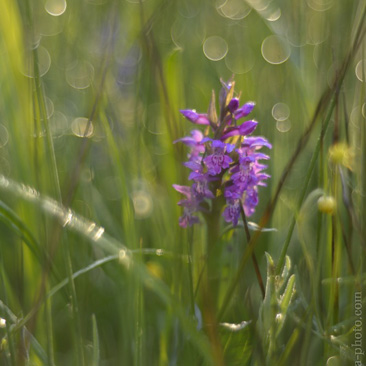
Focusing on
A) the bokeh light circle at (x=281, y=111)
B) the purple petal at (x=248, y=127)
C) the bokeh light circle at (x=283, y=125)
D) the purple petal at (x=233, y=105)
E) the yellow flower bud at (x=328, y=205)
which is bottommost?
the yellow flower bud at (x=328, y=205)

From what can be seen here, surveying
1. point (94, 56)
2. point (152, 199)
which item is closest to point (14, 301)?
point (152, 199)

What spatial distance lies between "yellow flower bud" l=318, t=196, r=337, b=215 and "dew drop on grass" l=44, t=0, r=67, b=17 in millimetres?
1830

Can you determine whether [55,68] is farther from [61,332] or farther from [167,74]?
[61,332]

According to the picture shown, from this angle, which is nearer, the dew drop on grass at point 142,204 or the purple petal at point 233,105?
the purple petal at point 233,105

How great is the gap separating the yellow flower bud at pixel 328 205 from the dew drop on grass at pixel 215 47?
1.40 metres

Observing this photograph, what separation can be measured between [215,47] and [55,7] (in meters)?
0.79

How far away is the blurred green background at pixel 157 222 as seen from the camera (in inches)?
33.1

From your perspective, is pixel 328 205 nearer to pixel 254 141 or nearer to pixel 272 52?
pixel 254 141

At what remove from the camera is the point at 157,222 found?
4.04 ft

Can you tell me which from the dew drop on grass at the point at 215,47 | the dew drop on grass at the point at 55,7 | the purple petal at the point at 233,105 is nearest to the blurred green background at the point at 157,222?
the purple petal at the point at 233,105

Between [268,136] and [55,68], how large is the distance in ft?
3.46

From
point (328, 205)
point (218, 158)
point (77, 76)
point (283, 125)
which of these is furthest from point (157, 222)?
point (77, 76)

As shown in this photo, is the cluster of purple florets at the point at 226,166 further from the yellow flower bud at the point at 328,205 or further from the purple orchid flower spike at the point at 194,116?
the yellow flower bud at the point at 328,205

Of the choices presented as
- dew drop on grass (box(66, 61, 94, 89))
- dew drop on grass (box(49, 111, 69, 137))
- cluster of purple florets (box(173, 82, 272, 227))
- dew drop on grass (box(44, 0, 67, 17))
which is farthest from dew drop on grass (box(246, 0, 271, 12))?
dew drop on grass (box(44, 0, 67, 17))
